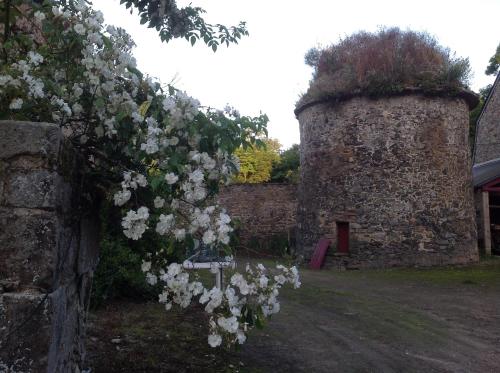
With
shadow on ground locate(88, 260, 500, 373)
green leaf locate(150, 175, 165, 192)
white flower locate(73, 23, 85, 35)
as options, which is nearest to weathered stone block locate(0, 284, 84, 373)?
green leaf locate(150, 175, 165, 192)

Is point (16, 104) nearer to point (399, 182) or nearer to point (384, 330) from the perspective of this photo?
point (384, 330)

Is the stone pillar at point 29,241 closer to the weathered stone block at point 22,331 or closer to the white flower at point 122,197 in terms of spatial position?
the weathered stone block at point 22,331

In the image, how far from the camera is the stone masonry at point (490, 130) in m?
21.5

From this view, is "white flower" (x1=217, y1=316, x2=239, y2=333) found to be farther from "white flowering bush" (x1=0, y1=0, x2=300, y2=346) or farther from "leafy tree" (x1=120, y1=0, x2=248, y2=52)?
"leafy tree" (x1=120, y1=0, x2=248, y2=52)

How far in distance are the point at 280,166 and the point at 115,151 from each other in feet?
110

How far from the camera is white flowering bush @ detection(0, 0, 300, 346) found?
7.07ft

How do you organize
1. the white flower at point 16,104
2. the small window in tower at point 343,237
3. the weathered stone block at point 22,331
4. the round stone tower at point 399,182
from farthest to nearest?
the small window in tower at point 343,237 < the round stone tower at point 399,182 < the white flower at point 16,104 < the weathered stone block at point 22,331

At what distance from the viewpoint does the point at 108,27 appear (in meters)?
2.58

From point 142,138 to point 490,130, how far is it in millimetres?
23037

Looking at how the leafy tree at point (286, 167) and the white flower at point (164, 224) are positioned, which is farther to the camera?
the leafy tree at point (286, 167)

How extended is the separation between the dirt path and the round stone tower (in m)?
2.99

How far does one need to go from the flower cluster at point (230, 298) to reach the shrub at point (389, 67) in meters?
12.4

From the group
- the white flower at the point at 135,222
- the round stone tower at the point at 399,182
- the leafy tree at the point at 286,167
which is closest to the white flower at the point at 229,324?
the white flower at the point at 135,222

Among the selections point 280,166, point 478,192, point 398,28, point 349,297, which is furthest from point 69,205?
point 280,166
